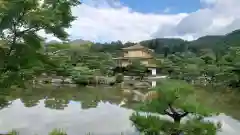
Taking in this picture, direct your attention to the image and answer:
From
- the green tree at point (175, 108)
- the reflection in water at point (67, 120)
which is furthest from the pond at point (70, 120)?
the green tree at point (175, 108)

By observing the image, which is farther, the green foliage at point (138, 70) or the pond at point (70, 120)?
the green foliage at point (138, 70)

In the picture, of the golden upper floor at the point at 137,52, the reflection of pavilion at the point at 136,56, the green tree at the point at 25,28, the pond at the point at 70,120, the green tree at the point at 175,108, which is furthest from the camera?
the golden upper floor at the point at 137,52

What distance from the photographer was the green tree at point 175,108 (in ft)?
15.9

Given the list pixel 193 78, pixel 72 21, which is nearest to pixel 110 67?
pixel 193 78

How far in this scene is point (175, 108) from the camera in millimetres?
5141

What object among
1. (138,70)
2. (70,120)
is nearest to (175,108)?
(70,120)

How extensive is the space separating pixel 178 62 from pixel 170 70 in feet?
3.98

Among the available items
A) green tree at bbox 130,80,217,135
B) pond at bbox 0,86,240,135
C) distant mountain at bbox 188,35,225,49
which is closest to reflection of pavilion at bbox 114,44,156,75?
distant mountain at bbox 188,35,225,49

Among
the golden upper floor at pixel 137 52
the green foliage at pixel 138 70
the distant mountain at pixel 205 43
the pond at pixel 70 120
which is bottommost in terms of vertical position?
the pond at pixel 70 120

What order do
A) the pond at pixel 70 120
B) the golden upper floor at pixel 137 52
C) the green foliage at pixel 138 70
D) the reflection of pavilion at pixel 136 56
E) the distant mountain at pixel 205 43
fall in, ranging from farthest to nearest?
the distant mountain at pixel 205 43 → the golden upper floor at pixel 137 52 → the reflection of pavilion at pixel 136 56 → the green foliage at pixel 138 70 → the pond at pixel 70 120

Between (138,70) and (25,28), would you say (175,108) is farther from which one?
(138,70)

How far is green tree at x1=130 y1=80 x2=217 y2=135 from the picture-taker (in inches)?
191

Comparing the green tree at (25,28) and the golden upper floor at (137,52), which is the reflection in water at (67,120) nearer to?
the green tree at (25,28)

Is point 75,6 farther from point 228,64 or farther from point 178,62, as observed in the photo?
point 178,62
